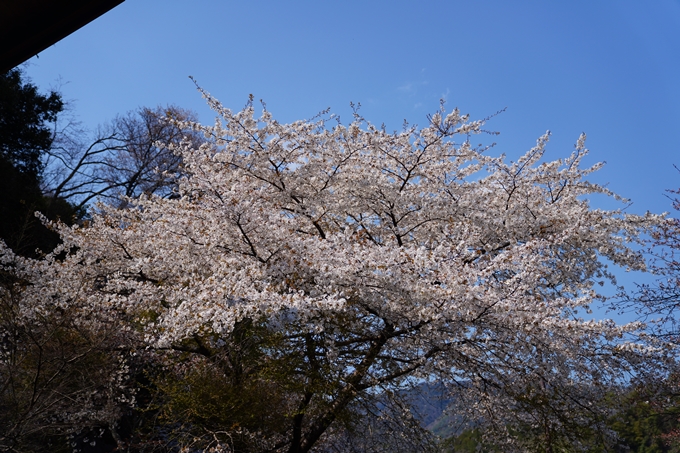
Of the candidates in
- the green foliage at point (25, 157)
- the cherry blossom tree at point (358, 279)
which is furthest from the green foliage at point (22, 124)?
the cherry blossom tree at point (358, 279)

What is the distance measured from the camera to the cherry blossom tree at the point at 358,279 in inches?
241

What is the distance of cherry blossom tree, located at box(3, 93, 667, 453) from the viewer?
6121mm

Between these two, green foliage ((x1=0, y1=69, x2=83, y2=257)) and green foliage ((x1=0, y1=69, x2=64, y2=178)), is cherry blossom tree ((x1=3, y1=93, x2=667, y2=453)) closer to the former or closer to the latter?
green foliage ((x1=0, y1=69, x2=83, y2=257))

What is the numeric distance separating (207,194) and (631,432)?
20490mm

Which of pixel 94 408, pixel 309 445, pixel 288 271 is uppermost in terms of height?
pixel 288 271

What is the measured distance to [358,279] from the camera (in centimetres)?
624

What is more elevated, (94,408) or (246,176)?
(246,176)

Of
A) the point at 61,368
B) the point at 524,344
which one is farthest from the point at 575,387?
the point at 61,368

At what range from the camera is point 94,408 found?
8680 mm

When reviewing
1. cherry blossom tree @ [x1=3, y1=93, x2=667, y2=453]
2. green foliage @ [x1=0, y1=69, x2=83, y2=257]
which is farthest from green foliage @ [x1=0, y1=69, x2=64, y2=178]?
cherry blossom tree @ [x1=3, y1=93, x2=667, y2=453]

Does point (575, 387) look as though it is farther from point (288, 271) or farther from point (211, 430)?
point (211, 430)

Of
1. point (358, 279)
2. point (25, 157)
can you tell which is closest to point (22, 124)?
point (25, 157)

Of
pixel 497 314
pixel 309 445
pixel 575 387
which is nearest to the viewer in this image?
pixel 497 314

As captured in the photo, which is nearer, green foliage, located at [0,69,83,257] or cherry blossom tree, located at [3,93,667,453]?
cherry blossom tree, located at [3,93,667,453]
